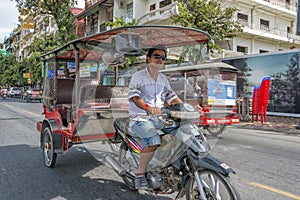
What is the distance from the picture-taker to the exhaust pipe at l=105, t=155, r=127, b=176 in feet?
11.7

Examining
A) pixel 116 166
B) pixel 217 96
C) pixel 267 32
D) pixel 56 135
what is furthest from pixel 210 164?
pixel 267 32

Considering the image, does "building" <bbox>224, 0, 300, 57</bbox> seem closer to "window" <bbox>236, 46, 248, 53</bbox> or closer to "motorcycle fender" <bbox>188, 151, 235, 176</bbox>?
"window" <bbox>236, 46, 248, 53</bbox>

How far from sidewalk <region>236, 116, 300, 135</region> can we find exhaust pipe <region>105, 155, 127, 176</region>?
8.35m

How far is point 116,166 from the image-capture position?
372 centimetres

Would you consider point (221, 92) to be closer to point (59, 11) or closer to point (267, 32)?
point (59, 11)

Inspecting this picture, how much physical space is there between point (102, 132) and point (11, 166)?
195 cm

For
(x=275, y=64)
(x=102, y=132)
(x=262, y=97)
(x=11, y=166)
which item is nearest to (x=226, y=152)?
(x=102, y=132)

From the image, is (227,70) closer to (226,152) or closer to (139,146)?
(226,152)

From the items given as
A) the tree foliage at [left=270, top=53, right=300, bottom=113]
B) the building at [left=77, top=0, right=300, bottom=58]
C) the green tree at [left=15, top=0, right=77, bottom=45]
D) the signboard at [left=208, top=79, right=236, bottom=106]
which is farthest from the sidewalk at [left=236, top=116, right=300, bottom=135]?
the green tree at [left=15, top=0, right=77, bottom=45]

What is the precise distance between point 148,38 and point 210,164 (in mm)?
2065

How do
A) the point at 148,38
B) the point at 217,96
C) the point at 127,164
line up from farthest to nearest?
1. the point at 217,96
2. the point at 148,38
3. the point at 127,164

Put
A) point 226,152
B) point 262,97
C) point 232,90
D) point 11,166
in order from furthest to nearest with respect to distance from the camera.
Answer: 1. point 262,97
2. point 232,90
3. point 226,152
4. point 11,166

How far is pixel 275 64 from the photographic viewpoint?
13898 mm

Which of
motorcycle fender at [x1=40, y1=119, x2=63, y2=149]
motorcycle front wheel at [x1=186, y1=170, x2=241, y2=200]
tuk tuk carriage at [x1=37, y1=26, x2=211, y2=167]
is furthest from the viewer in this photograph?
motorcycle fender at [x1=40, y1=119, x2=63, y2=149]
